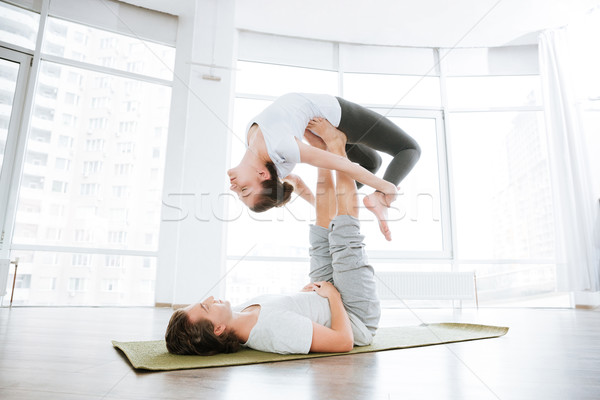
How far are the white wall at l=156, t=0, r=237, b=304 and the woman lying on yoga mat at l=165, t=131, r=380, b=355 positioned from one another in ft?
7.15

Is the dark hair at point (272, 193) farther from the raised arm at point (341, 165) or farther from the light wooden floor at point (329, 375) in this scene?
the light wooden floor at point (329, 375)

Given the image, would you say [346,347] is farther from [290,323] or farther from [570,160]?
[570,160]

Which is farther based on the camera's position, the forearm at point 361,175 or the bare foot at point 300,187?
the bare foot at point 300,187

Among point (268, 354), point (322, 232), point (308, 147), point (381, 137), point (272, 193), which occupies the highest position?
point (381, 137)

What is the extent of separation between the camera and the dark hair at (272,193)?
169 centimetres

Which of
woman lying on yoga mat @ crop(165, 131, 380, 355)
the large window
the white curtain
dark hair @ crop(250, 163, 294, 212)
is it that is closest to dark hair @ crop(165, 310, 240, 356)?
woman lying on yoga mat @ crop(165, 131, 380, 355)

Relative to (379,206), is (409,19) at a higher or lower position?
higher

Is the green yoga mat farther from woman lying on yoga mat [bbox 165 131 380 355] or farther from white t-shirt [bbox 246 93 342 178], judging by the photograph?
white t-shirt [bbox 246 93 342 178]

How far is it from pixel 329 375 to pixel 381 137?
1.17 meters

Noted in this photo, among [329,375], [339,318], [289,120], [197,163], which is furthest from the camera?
[197,163]

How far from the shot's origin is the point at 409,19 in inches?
156

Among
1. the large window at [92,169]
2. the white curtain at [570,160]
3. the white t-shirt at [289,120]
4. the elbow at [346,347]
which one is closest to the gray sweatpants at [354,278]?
the elbow at [346,347]

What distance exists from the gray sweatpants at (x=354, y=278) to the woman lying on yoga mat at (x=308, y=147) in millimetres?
151

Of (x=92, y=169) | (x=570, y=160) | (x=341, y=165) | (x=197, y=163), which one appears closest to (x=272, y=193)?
(x=341, y=165)
